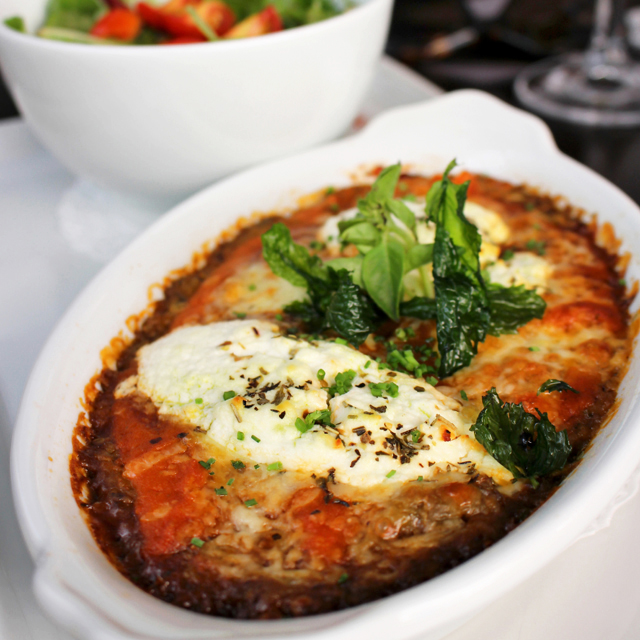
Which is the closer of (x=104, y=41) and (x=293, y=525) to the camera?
(x=293, y=525)

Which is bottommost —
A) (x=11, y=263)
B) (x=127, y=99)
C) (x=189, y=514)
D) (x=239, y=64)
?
(x=11, y=263)

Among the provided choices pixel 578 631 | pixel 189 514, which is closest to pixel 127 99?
pixel 189 514

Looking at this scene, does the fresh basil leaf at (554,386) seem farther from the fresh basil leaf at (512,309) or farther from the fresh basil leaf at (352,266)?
the fresh basil leaf at (352,266)

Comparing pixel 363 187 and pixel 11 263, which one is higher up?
pixel 363 187

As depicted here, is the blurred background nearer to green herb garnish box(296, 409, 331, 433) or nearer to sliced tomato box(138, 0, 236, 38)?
sliced tomato box(138, 0, 236, 38)

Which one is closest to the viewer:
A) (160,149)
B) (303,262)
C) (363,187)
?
(303,262)

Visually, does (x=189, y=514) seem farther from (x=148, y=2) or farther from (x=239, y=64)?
(x=148, y=2)

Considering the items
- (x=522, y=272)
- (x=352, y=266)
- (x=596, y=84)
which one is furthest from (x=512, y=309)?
(x=596, y=84)
